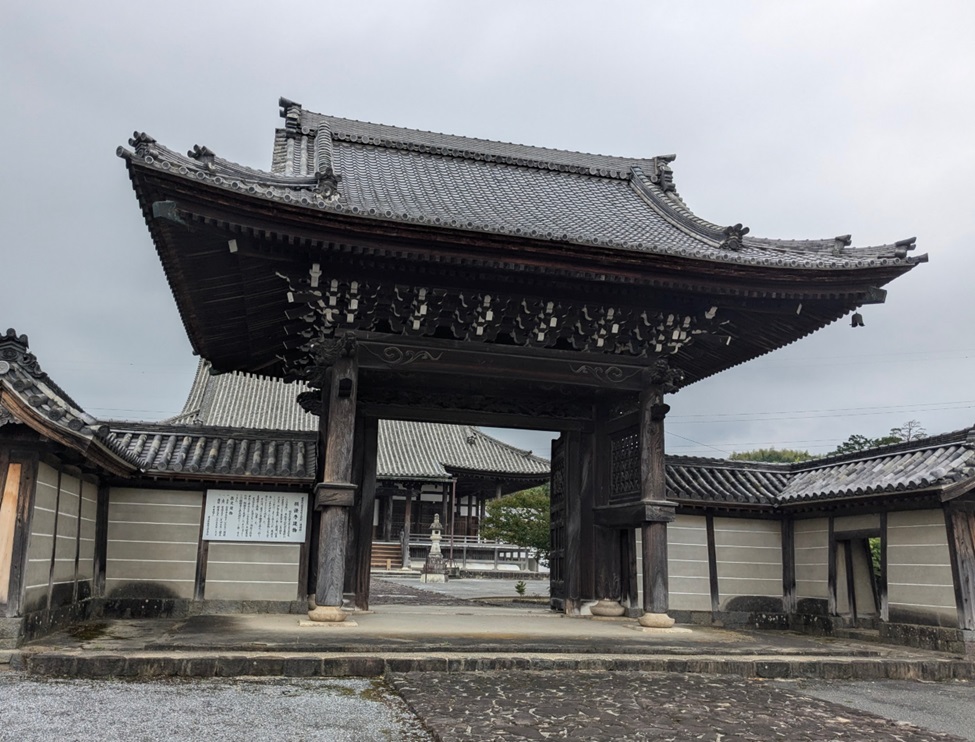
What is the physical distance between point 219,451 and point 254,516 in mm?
1290

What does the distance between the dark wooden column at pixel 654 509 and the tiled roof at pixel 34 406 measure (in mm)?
6971

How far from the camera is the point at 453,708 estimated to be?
6.22 m

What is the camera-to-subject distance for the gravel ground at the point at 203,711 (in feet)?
17.5

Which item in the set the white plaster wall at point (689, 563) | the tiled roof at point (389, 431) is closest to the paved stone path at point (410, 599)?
the white plaster wall at point (689, 563)

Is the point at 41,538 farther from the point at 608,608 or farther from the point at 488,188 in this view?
the point at 488,188

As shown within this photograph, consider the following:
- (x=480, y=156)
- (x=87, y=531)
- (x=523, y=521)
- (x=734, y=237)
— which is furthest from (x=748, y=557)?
(x=523, y=521)

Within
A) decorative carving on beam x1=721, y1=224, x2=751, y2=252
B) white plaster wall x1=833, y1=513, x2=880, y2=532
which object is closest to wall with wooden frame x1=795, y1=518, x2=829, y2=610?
white plaster wall x1=833, y1=513, x2=880, y2=532

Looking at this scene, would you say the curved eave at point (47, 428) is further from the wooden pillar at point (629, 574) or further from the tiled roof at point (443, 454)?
the tiled roof at point (443, 454)

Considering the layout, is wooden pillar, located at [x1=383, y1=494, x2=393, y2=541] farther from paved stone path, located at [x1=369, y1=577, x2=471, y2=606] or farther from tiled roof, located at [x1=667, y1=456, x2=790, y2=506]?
tiled roof, located at [x1=667, y1=456, x2=790, y2=506]

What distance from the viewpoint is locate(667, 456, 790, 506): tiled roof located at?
43.2 ft

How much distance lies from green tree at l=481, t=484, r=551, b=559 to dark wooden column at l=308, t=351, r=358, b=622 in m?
16.7

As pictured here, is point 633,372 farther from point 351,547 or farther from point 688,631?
point 351,547

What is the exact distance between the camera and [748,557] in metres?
13.4

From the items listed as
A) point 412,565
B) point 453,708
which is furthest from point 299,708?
point 412,565
